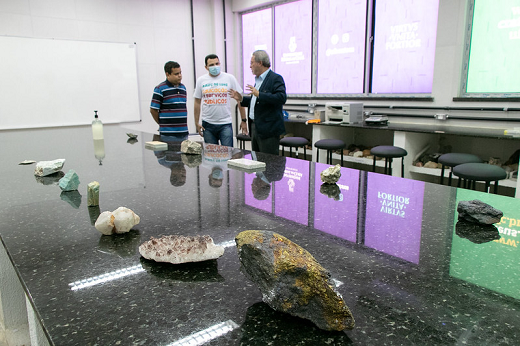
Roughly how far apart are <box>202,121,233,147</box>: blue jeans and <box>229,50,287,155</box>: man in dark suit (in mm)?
408

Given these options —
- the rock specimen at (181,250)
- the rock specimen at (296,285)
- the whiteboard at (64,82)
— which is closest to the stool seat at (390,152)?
the rock specimen at (181,250)

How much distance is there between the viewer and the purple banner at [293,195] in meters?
1.14

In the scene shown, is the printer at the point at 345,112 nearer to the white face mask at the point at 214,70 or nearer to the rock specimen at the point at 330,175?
the white face mask at the point at 214,70

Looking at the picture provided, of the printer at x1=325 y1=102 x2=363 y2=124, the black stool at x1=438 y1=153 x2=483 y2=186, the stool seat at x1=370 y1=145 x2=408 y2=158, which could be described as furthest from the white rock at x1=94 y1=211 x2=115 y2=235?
the printer at x1=325 y1=102 x2=363 y2=124

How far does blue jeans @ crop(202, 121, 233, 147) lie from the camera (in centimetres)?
394

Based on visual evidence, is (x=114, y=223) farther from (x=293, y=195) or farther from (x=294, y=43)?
(x=294, y=43)

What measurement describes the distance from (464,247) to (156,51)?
5853 millimetres

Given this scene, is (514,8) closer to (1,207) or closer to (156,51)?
(1,207)

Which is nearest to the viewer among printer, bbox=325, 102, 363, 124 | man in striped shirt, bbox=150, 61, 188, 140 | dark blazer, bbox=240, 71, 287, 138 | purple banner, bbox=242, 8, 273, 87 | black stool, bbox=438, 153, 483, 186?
black stool, bbox=438, 153, 483, 186

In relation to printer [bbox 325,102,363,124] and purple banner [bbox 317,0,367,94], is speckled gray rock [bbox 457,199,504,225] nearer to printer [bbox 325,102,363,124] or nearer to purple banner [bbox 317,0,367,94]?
printer [bbox 325,102,363,124]

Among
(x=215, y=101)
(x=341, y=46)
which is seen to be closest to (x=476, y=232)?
(x=215, y=101)

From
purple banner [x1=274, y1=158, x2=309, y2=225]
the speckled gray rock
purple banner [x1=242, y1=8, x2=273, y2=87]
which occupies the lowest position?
purple banner [x1=274, y1=158, x2=309, y2=225]

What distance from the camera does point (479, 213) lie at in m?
1.04

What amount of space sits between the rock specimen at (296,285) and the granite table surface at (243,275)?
0.08 ft
